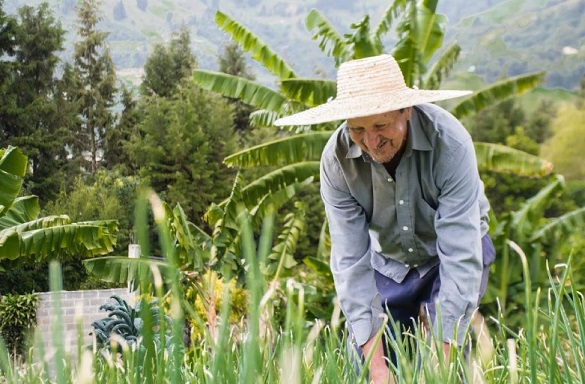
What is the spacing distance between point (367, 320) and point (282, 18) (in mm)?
20063

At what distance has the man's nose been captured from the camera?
109 cm

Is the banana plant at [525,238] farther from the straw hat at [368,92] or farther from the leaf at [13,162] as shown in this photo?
the straw hat at [368,92]

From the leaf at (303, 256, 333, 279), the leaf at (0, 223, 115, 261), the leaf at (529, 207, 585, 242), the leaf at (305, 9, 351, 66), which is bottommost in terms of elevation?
the leaf at (303, 256, 333, 279)

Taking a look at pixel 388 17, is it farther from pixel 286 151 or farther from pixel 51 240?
pixel 51 240

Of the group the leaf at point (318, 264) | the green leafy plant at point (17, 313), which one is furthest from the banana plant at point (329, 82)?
the green leafy plant at point (17, 313)

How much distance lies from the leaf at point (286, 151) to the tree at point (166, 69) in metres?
5.10

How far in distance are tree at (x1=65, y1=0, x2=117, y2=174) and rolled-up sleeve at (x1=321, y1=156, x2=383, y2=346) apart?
253 inches

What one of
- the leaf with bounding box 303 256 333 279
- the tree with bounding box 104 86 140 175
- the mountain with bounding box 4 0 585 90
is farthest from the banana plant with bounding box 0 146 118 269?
the mountain with bounding box 4 0 585 90

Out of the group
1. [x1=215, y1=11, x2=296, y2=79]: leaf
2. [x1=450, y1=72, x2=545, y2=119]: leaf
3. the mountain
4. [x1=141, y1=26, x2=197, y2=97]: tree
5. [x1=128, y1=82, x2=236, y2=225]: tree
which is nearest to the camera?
[x1=450, y1=72, x2=545, y2=119]: leaf

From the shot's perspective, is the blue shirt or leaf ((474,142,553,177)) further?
leaf ((474,142,553,177))

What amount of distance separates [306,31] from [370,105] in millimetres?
8122

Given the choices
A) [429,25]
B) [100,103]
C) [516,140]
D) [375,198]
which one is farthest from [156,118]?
[375,198]

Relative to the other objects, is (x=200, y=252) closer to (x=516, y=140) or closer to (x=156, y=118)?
(x=156, y=118)

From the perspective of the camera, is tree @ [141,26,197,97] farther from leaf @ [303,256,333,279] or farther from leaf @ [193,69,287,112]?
leaf @ [303,256,333,279]
